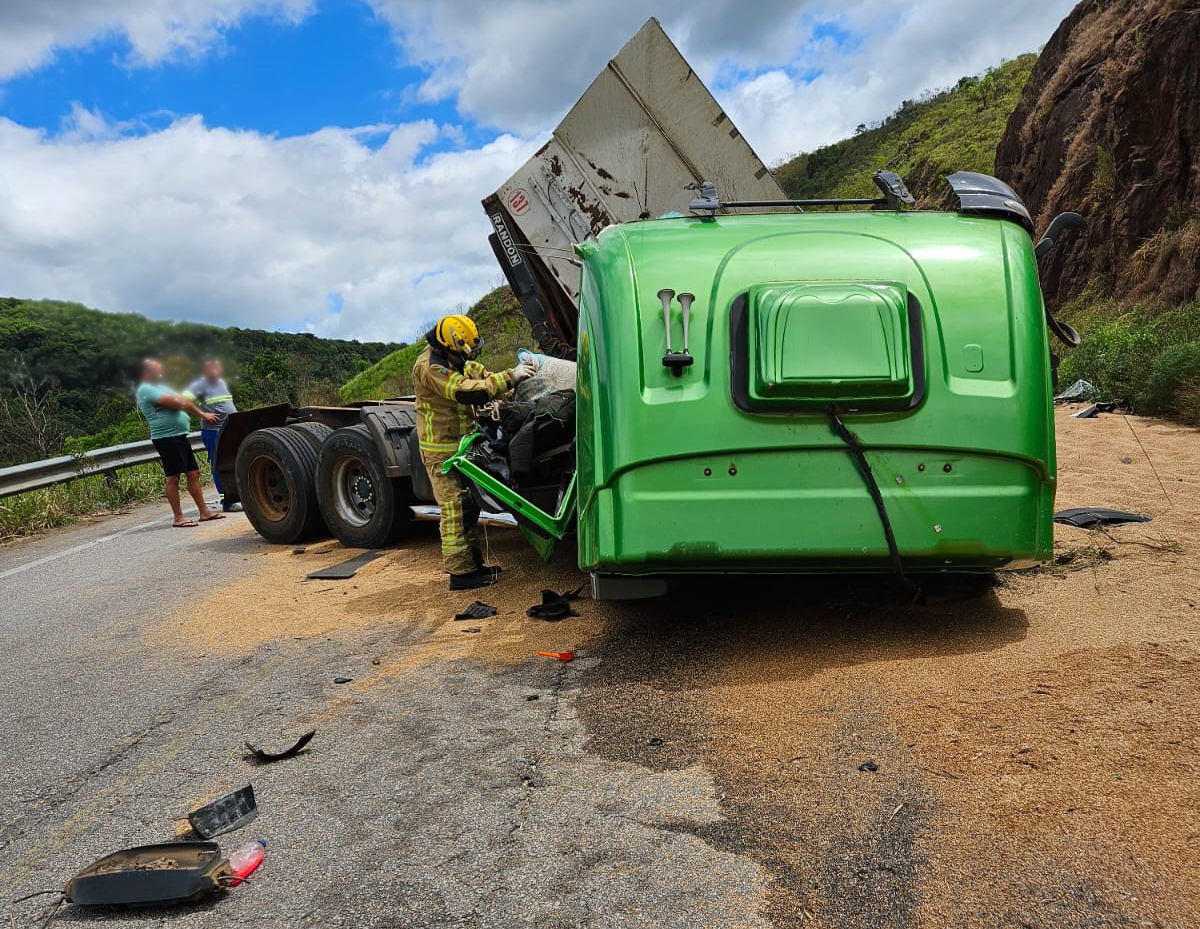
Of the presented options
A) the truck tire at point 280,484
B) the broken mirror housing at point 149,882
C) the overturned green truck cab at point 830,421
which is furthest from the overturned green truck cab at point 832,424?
the truck tire at point 280,484

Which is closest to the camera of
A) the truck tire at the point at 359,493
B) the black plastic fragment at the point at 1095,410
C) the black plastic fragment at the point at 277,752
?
the black plastic fragment at the point at 277,752

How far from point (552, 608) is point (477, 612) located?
0.48m

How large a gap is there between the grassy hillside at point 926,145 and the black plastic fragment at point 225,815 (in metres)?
29.2

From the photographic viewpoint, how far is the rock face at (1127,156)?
1548 cm

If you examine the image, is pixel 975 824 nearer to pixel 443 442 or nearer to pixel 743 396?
pixel 743 396

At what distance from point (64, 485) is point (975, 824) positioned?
12057mm

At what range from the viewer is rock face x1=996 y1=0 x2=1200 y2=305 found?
1548cm

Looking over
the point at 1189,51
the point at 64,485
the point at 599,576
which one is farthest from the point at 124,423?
the point at 1189,51

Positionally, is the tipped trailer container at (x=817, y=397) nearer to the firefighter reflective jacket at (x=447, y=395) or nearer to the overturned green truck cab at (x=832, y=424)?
the overturned green truck cab at (x=832, y=424)

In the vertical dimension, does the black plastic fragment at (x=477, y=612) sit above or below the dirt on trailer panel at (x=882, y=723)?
below

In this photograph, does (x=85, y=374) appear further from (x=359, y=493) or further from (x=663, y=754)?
(x=663, y=754)

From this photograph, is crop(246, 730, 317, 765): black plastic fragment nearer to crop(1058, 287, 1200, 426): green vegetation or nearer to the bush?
crop(1058, 287, 1200, 426): green vegetation

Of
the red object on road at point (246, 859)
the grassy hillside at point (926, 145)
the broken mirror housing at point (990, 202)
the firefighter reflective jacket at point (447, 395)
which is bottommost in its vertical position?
the red object on road at point (246, 859)

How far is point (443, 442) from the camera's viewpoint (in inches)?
263
